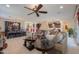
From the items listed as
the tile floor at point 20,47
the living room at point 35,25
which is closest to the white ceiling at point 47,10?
A: the living room at point 35,25

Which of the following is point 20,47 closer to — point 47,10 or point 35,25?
point 35,25

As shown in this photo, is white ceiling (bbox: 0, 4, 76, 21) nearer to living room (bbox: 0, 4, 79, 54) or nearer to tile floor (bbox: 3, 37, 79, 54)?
living room (bbox: 0, 4, 79, 54)

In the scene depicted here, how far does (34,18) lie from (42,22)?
17cm

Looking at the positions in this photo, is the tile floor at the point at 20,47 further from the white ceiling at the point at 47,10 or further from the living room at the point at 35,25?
the white ceiling at the point at 47,10

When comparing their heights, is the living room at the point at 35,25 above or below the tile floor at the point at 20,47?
above

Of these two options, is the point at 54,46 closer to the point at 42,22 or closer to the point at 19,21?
the point at 42,22

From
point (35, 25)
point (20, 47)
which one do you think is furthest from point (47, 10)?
point (20, 47)

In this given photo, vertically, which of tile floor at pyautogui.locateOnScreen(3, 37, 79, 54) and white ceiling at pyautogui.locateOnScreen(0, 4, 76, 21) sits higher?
white ceiling at pyautogui.locateOnScreen(0, 4, 76, 21)

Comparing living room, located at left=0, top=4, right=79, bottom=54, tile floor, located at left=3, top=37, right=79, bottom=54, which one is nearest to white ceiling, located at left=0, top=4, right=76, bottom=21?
living room, located at left=0, top=4, right=79, bottom=54

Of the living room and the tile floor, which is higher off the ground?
the living room
